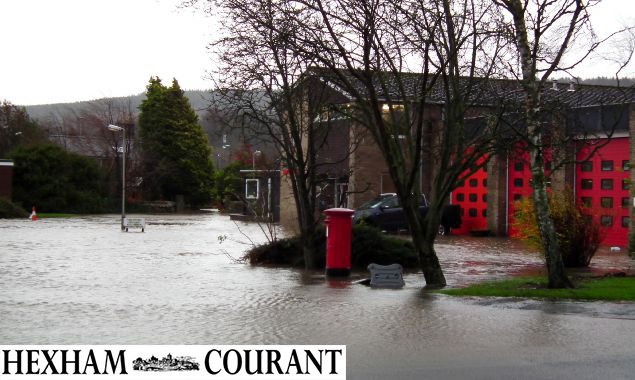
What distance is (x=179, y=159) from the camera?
83688mm

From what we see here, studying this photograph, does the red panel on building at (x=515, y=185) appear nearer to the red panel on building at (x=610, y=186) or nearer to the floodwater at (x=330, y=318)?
the red panel on building at (x=610, y=186)

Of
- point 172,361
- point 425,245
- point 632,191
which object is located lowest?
point 172,361

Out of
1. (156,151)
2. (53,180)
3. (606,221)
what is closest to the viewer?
(606,221)

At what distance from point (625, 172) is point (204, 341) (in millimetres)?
22206

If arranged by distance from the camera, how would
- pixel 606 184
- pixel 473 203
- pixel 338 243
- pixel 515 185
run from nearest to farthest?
pixel 338 243
pixel 606 184
pixel 515 185
pixel 473 203

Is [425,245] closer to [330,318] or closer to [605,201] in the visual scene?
[330,318]

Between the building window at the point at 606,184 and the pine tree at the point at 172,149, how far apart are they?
5673 centimetres

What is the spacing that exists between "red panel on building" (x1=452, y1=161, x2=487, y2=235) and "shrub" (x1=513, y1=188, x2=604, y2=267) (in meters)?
17.6

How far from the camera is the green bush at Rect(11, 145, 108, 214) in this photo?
62625mm

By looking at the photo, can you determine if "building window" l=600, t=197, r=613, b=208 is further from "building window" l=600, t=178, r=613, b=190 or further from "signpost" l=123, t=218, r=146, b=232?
"signpost" l=123, t=218, r=146, b=232

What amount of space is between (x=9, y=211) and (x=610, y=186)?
3857 centimetres

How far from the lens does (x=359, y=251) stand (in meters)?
19.5

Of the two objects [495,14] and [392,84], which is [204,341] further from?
[392,84]

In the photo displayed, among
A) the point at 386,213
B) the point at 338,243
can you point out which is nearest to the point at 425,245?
the point at 338,243
